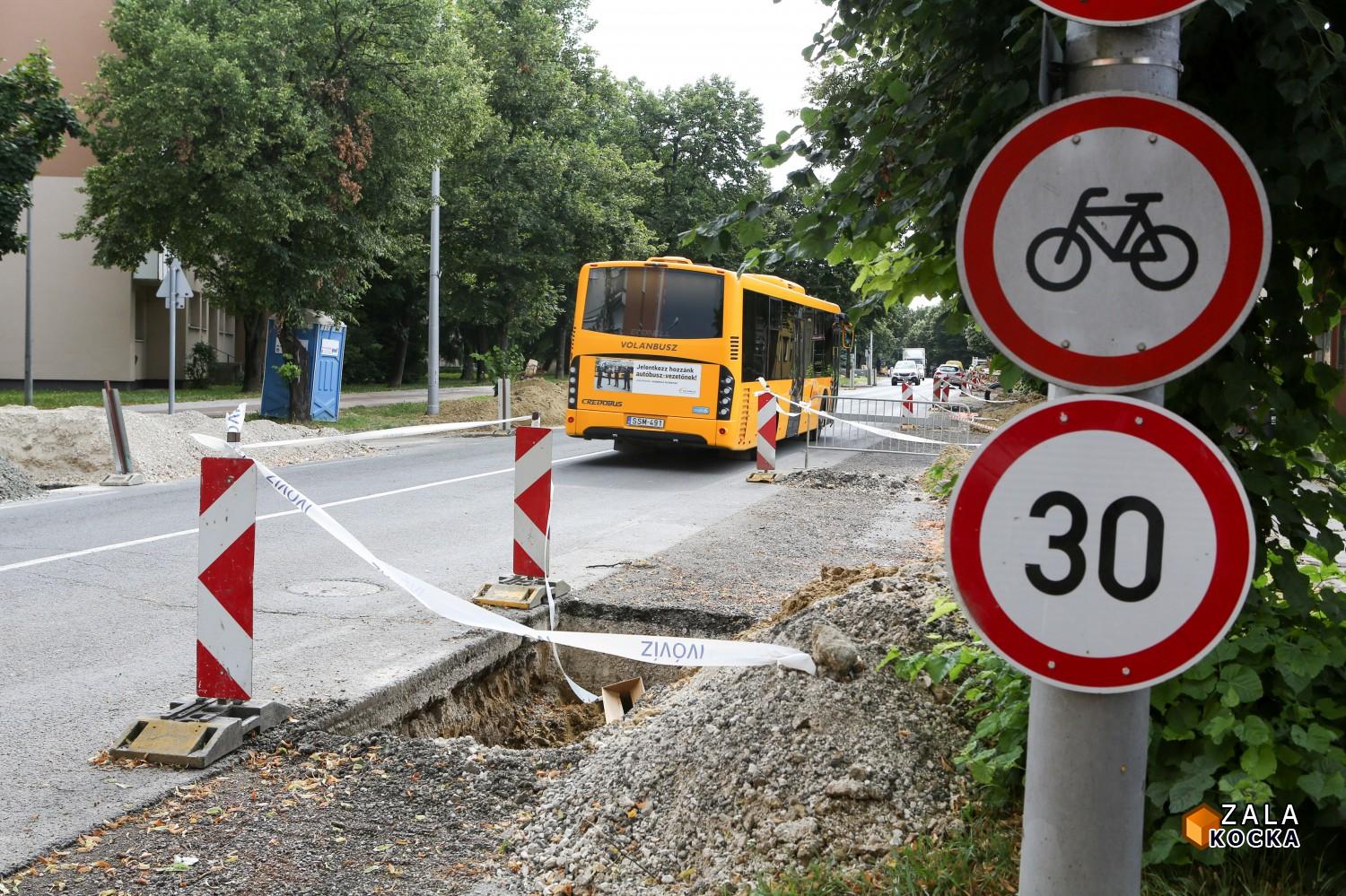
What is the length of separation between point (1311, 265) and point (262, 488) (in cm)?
1270

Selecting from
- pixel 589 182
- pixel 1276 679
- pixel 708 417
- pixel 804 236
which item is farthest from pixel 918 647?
pixel 589 182

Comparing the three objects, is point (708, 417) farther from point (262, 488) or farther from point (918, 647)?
point (918, 647)

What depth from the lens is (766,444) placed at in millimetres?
17125

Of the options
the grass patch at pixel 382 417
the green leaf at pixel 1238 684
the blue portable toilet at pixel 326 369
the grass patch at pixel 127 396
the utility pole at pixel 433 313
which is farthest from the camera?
the utility pole at pixel 433 313

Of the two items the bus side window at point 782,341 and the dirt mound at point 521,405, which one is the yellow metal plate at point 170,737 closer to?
the bus side window at point 782,341

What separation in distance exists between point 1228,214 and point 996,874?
1.98 m

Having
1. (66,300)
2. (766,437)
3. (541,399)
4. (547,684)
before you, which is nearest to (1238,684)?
(547,684)

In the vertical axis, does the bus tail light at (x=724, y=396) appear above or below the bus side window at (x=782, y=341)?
below

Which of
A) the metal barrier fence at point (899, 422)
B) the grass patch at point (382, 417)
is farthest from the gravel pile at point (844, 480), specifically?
the grass patch at point (382, 417)

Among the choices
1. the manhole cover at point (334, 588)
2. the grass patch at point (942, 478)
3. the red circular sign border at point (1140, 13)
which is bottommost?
the manhole cover at point (334, 588)

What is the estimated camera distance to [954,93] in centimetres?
363

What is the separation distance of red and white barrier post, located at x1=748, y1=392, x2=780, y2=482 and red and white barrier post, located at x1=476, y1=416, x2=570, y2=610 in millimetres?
9307

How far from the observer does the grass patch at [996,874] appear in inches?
121

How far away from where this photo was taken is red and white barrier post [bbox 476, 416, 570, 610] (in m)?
7.29
